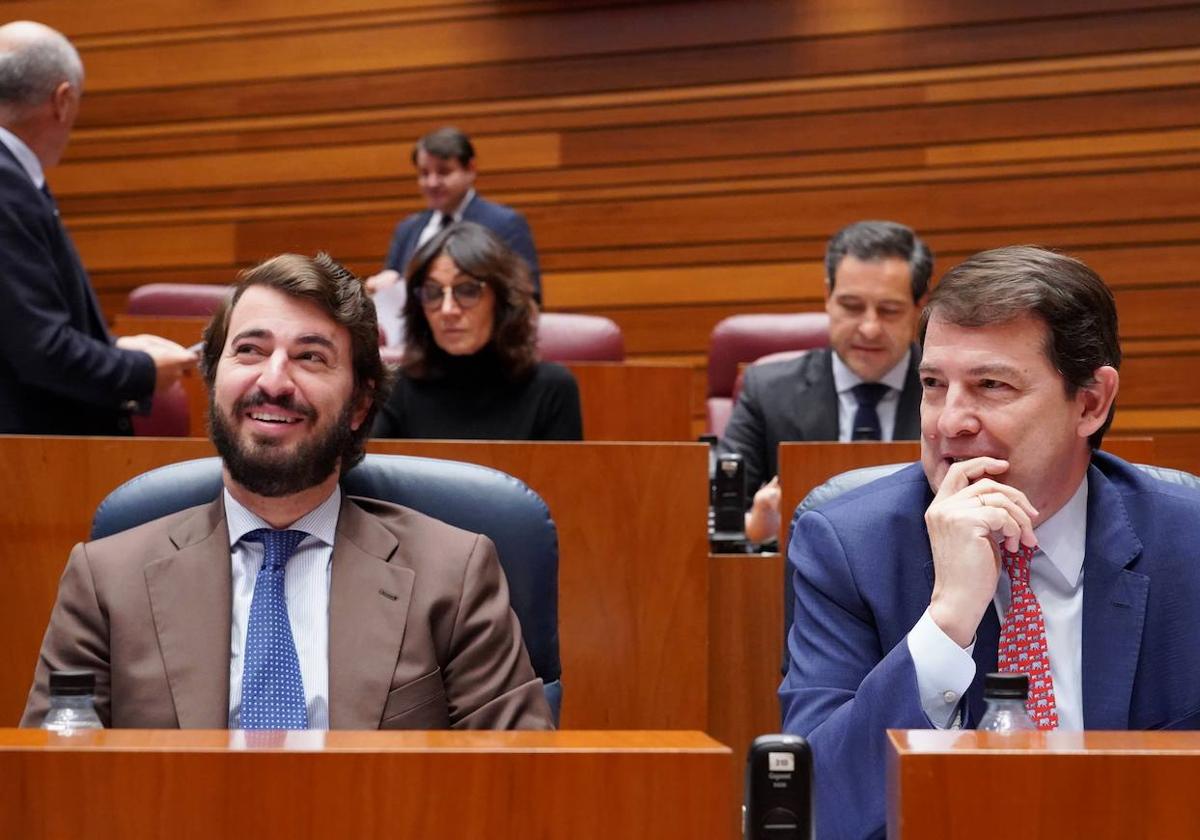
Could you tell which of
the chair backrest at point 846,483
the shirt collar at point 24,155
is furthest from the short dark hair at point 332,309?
the shirt collar at point 24,155

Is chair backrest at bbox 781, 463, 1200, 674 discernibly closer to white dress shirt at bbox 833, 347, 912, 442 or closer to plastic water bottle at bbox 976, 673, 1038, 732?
plastic water bottle at bbox 976, 673, 1038, 732

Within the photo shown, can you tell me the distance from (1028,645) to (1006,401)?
0.90 ft

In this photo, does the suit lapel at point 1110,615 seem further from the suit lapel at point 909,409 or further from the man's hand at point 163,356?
the man's hand at point 163,356

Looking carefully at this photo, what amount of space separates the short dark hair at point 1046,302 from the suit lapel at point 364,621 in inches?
29.9

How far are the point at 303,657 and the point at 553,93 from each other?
454 cm

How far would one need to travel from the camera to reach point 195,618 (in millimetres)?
1868

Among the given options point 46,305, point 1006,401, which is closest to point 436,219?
point 46,305

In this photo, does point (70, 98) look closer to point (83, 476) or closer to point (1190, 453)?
point (83, 476)

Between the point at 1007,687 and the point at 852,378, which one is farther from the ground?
the point at 852,378

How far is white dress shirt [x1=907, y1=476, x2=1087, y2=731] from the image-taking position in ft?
5.02

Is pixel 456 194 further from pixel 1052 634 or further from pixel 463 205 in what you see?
pixel 1052 634

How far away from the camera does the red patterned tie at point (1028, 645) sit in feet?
5.21

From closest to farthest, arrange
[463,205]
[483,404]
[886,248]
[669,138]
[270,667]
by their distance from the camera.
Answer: [270,667] < [483,404] < [886,248] < [463,205] < [669,138]

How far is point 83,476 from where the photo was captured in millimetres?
2605
